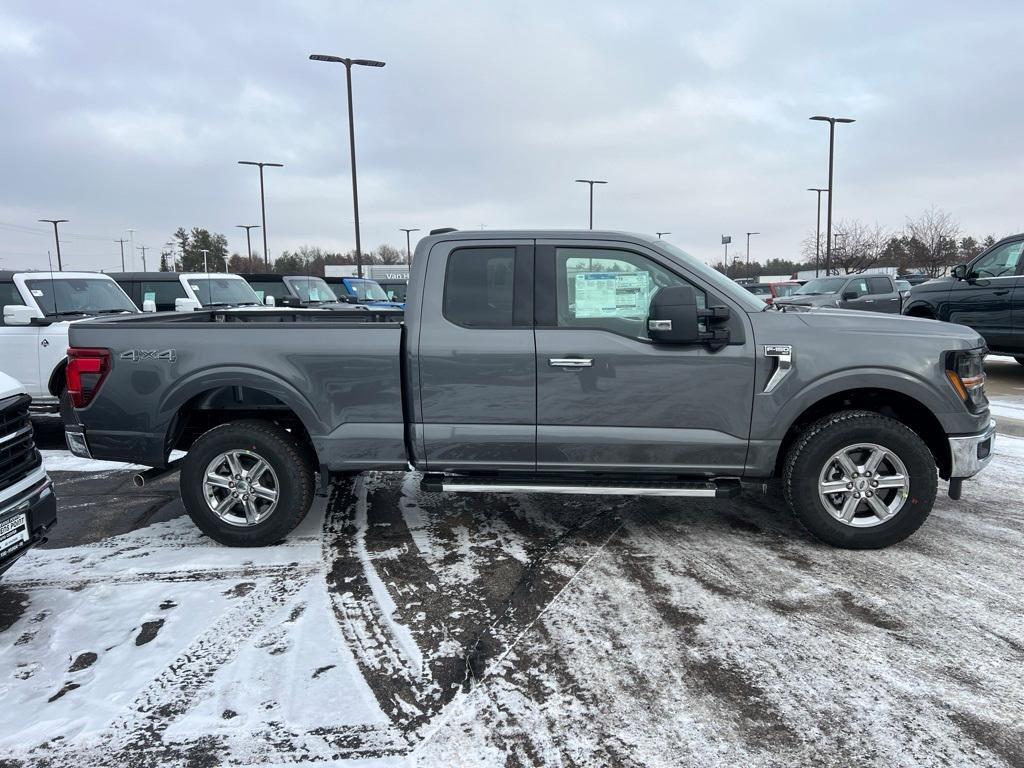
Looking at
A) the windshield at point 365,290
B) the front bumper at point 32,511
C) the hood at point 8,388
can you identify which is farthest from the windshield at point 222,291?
the front bumper at point 32,511

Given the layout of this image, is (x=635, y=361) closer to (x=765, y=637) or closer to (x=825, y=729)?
(x=765, y=637)

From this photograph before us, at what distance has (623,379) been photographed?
162 inches

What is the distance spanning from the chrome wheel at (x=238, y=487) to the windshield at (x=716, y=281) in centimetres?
296

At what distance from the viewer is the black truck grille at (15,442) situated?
132 inches

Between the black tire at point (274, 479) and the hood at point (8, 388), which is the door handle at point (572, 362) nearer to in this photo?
the black tire at point (274, 479)

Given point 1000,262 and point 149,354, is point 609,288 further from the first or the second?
point 1000,262

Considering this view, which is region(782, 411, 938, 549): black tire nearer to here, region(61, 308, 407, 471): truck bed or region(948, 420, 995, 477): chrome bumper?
region(948, 420, 995, 477): chrome bumper

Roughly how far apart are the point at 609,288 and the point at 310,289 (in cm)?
1476

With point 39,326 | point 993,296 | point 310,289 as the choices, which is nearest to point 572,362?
point 39,326

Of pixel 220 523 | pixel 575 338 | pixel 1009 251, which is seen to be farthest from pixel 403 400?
A: pixel 1009 251

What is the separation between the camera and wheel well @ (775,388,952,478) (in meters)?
4.27

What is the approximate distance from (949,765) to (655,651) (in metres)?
1.16

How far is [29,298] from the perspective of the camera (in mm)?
8773

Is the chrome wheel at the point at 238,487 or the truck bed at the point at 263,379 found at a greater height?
the truck bed at the point at 263,379
